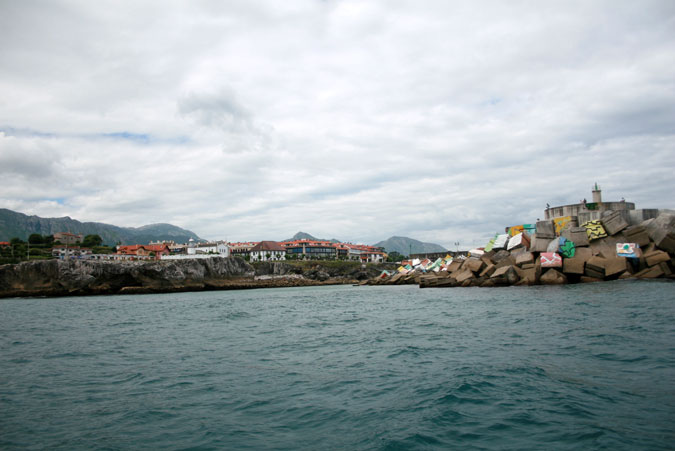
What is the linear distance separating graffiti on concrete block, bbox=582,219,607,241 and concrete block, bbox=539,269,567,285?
3758 mm

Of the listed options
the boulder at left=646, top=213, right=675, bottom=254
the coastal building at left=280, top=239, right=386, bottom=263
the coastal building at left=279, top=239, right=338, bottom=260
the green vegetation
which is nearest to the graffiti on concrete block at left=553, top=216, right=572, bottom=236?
the boulder at left=646, top=213, right=675, bottom=254

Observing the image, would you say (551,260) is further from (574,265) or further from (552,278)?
(574,265)

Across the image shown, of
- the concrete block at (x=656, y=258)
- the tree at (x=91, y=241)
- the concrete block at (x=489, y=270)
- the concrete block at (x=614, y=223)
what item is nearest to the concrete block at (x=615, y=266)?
the concrete block at (x=656, y=258)

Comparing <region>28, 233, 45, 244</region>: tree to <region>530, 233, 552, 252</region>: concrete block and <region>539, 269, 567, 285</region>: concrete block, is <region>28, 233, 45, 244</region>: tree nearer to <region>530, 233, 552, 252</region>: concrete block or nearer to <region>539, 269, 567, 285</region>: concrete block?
<region>530, 233, 552, 252</region>: concrete block

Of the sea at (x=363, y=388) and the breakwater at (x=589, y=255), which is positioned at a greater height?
the breakwater at (x=589, y=255)

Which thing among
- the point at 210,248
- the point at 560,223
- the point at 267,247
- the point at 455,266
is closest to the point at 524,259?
the point at 560,223

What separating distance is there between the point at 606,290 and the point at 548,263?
27.3 feet

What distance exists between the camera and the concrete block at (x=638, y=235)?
2598cm

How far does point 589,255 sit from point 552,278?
3.09 m

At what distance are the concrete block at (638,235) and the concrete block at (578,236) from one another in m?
2.39

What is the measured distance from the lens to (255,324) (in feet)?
54.2

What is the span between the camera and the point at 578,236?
93.1 ft

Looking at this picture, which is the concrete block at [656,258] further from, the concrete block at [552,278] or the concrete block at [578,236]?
the concrete block at [552,278]

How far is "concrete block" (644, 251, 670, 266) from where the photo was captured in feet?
80.3
